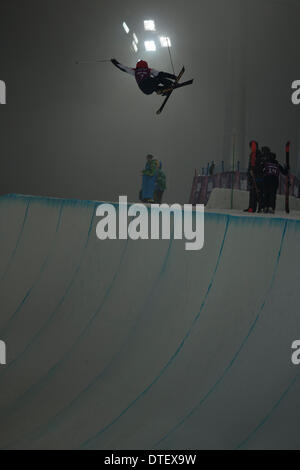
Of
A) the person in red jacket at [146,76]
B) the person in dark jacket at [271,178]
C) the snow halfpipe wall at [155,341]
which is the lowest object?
the snow halfpipe wall at [155,341]

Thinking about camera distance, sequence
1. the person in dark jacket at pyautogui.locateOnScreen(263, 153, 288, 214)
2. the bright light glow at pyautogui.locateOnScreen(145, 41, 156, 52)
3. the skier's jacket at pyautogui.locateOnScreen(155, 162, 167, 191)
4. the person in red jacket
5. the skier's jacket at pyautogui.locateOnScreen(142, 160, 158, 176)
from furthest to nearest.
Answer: the bright light glow at pyautogui.locateOnScreen(145, 41, 156, 52), the skier's jacket at pyautogui.locateOnScreen(155, 162, 167, 191), the skier's jacket at pyautogui.locateOnScreen(142, 160, 158, 176), the person in red jacket, the person in dark jacket at pyautogui.locateOnScreen(263, 153, 288, 214)

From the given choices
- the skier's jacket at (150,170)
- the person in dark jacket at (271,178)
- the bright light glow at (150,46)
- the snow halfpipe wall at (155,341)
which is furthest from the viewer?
the bright light glow at (150,46)

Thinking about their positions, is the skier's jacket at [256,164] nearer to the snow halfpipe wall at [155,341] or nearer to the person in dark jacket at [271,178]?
the person in dark jacket at [271,178]

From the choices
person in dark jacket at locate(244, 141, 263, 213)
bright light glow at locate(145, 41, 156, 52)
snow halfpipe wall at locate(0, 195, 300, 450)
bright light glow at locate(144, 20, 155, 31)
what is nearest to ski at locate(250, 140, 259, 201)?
person in dark jacket at locate(244, 141, 263, 213)

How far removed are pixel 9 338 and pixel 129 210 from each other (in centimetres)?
58

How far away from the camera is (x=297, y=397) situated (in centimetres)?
81

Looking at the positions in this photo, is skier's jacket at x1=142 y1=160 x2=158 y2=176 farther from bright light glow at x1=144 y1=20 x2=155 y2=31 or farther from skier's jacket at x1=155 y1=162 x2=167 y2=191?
bright light glow at x1=144 y1=20 x2=155 y2=31

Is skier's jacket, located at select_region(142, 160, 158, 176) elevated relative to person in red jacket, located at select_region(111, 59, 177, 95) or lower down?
lower down

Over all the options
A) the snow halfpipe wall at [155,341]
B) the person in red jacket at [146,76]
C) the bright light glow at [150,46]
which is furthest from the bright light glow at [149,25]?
the snow halfpipe wall at [155,341]

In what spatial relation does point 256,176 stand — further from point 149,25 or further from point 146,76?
point 149,25

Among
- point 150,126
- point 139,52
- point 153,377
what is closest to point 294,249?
point 153,377

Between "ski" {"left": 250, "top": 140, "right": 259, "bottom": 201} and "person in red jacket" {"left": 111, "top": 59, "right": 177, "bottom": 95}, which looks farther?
"person in red jacket" {"left": 111, "top": 59, "right": 177, "bottom": 95}

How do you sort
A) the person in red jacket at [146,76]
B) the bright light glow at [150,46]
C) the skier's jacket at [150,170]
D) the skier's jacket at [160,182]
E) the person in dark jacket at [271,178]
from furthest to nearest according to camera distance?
1. the bright light glow at [150,46]
2. the skier's jacket at [160,182]
3. the skier's jacket at [150,170]
4. the person in red jacket at [146,76]
5. the person in dark jacket at [271,178]

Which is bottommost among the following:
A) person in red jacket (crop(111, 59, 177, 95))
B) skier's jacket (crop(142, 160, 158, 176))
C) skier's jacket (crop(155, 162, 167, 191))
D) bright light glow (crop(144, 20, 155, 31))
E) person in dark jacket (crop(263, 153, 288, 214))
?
person in dark jacket (crop(263, 153, 288, 214))
